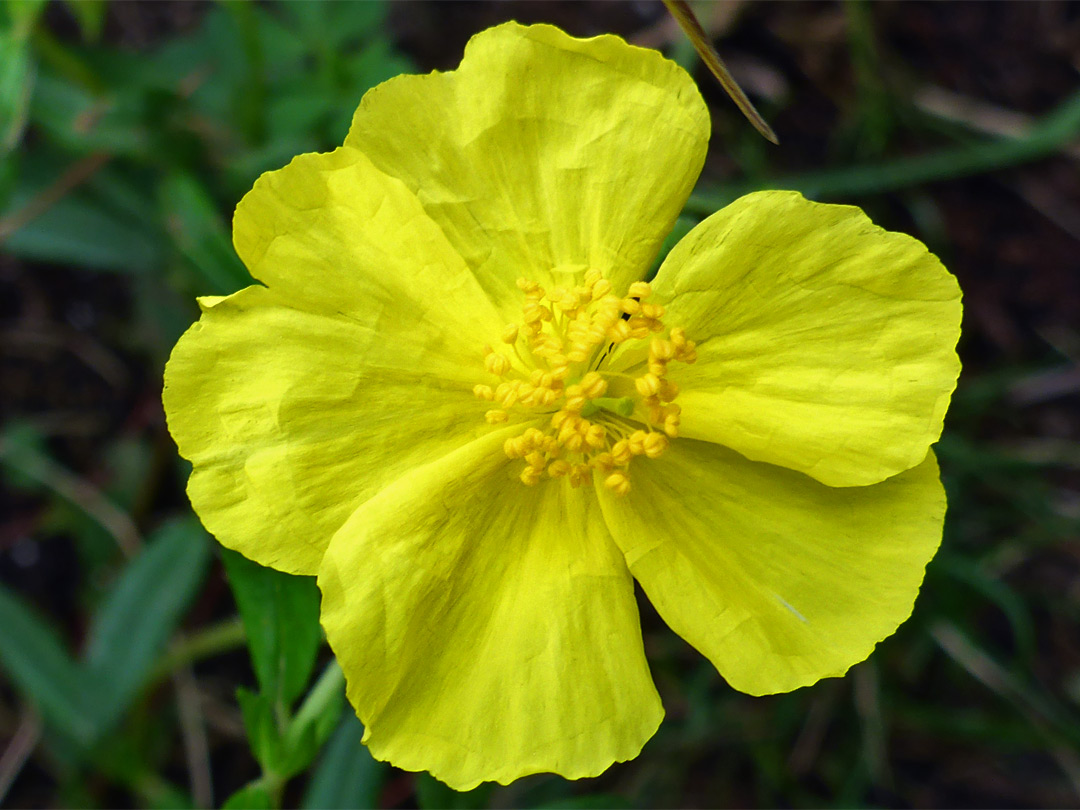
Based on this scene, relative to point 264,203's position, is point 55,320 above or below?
below

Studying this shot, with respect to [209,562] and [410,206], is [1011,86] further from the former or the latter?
[209,562]

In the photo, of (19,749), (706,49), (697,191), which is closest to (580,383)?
(706,49)

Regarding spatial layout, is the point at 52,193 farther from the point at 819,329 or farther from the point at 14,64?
the point at 819,329

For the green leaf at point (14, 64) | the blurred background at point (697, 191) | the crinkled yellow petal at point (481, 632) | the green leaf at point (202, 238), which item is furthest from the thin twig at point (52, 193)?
the crinkled yellow petal at point (481, 632)

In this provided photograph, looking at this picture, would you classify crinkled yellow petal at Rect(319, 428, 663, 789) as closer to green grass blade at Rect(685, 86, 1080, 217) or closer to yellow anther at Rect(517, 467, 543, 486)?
yellow anther at Rect(517, 467, 543, 486)

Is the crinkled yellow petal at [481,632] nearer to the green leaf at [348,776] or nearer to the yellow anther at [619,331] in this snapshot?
the yellow anther at [619,331]

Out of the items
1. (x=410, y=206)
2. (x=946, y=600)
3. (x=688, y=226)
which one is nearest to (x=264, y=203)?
(x=410, y=206)

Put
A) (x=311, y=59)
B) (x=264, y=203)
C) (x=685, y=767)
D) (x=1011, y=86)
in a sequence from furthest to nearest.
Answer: (x=1011, y=86), (x=685, y=767), (x=311, y=59), (x=264, y=203)

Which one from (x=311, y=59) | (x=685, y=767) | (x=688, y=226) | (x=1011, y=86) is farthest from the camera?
(x=1011, y=86)
